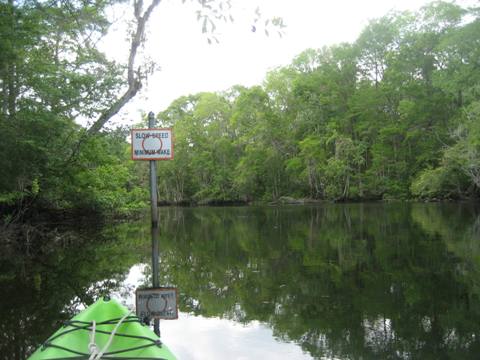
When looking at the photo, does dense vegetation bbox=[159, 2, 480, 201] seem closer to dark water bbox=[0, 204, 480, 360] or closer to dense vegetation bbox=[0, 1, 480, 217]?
dense vegetation bbox=[0, 1, 480, 217]

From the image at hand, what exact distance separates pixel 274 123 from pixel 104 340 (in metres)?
43.7

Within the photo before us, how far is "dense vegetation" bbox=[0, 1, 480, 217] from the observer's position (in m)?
11.0

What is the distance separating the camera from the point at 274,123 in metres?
45.9

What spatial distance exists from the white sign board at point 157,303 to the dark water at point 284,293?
14 cm

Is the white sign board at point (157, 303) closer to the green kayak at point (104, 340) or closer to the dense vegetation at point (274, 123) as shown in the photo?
the green kayak at point (104, 340)

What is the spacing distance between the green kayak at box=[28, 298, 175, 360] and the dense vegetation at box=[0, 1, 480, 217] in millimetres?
5361

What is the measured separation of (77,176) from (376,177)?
1202 inches

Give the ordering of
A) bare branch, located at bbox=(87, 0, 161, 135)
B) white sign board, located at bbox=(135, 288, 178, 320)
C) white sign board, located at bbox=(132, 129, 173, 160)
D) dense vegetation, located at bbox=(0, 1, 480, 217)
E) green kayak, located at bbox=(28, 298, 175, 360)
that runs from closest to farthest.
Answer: green kayak, located at bbox=(28, 298, 175, 360), white sign board, located at bbox=(135, 288, 178, 320), dense vegetation, located at bbox=(0, 1, 480, 217), bare branch, located at bbox=(87, 0, 161, 135), white sign board, located at bbox=(132, 129, 173, 160)

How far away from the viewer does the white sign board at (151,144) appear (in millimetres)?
13320

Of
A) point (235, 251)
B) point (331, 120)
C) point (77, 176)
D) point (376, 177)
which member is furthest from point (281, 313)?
point (331, 120)

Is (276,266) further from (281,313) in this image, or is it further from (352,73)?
(352,73)

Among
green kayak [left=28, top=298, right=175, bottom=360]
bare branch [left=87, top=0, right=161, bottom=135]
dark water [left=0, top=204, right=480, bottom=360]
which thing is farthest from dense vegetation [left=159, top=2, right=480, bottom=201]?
green kayak [left=28, top=298, right=175, bottom=360]

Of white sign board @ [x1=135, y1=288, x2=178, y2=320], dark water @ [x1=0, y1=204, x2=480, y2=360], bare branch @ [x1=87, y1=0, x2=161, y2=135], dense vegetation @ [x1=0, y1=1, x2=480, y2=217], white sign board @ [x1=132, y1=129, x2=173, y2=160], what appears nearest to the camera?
dark water @ [x1=0, y1=204, x2=480, y2=360]

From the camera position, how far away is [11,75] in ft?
36.3
